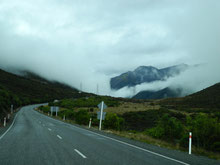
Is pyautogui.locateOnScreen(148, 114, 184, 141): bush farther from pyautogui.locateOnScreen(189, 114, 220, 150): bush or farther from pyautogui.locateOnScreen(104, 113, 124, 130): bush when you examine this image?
pyautogui.locateOnScreen(189, 114, 220, 150): bush

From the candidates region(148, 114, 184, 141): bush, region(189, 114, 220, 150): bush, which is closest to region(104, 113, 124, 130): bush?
region(148, 114, 184, 141): bush

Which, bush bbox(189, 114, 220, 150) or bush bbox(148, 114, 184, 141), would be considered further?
bush bbox(148, 114, 184, 141)

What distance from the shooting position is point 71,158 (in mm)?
7234

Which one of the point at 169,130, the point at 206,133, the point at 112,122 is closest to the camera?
the point at 206,133

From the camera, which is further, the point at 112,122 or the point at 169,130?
the point at 112,122

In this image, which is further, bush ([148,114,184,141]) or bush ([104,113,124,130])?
bush ([104,113,124,130])

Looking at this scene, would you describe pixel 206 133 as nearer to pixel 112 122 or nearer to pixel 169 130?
pixel 169 130

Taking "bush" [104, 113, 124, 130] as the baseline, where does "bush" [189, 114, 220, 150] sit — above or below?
above

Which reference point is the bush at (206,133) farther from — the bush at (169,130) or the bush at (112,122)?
the bush at (112,122)

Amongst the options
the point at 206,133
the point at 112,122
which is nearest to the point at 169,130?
the point at 112,122

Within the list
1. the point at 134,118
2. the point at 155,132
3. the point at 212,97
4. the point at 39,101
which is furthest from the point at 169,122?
the point at 39,101

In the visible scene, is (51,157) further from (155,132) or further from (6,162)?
(155,132)

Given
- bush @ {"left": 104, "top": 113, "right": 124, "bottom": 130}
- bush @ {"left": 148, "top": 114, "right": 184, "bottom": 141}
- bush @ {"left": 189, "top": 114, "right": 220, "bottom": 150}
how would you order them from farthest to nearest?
bush @ {"left": 104, "top": 113, "right": 124, "bottom": 130} < bush @ {"left": 148, "top": 114, "right": 184, "bottom": 141} < bush @ {"left": 189, "top": 114, "right": 220, "bottom": 150}

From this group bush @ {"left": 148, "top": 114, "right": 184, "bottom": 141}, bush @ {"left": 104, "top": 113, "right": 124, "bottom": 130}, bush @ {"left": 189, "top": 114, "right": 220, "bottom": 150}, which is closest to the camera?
bush @ {"left": 189, "top": 114, "right": 220, "bottom": 150}
